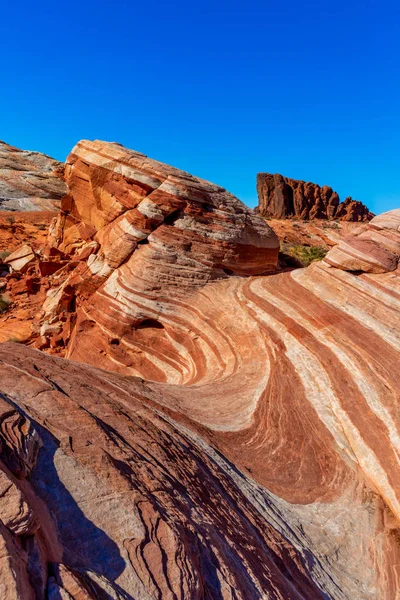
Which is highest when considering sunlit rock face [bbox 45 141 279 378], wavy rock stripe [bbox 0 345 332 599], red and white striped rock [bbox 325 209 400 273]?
red and white striped rock [bbox 325 209 400 273]

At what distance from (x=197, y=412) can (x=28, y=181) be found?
33387 mm

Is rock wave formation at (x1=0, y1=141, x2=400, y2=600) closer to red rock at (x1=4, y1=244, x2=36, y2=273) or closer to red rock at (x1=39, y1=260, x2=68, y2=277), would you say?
red rock at (x1=39, y1=260, x2=68, y2=277)

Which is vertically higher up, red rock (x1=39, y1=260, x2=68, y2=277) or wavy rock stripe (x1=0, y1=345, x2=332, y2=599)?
wavy rock stripe (x1=0, y1=345, x2=332, y2=599)

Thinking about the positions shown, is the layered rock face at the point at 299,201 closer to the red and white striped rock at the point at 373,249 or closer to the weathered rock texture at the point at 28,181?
the weathered rock texture at the point at 28,181

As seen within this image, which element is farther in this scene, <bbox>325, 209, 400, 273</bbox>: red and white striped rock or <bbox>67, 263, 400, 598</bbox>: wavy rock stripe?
<bbox>325, 209, 400, 273</bbox>: red and white striped rock

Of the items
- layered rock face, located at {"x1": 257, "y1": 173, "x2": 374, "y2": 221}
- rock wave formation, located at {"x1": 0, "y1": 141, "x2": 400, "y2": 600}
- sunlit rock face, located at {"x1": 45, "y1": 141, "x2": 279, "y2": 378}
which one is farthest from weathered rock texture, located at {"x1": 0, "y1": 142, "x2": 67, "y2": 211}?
layered rock face, located at {"x1": 257, "y1": 173, "x2": 374, "y2": 221}

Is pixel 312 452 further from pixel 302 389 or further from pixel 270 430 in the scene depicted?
pixel 302 389

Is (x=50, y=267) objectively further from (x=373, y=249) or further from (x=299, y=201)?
(x=299, y=201)

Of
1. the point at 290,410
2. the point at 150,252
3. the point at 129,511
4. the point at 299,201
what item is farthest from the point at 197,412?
the point at 299,201

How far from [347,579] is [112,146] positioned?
13.2 m

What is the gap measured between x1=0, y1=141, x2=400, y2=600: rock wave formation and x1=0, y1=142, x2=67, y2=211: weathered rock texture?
60.4ft

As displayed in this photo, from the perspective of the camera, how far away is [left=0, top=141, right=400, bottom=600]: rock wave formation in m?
2.95

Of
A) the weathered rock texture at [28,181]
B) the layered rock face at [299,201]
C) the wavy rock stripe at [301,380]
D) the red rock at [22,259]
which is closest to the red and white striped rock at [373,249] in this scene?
the wavy rock stripe at [301,380]

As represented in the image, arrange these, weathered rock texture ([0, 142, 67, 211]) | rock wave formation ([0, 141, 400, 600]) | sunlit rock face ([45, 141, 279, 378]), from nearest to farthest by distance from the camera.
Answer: rock wave formation ([0, 141, 400, 600]) < sunlit rock face ([45, 141, 279, 378]) < weathered rock texture ([0, 142, 67, 211])
